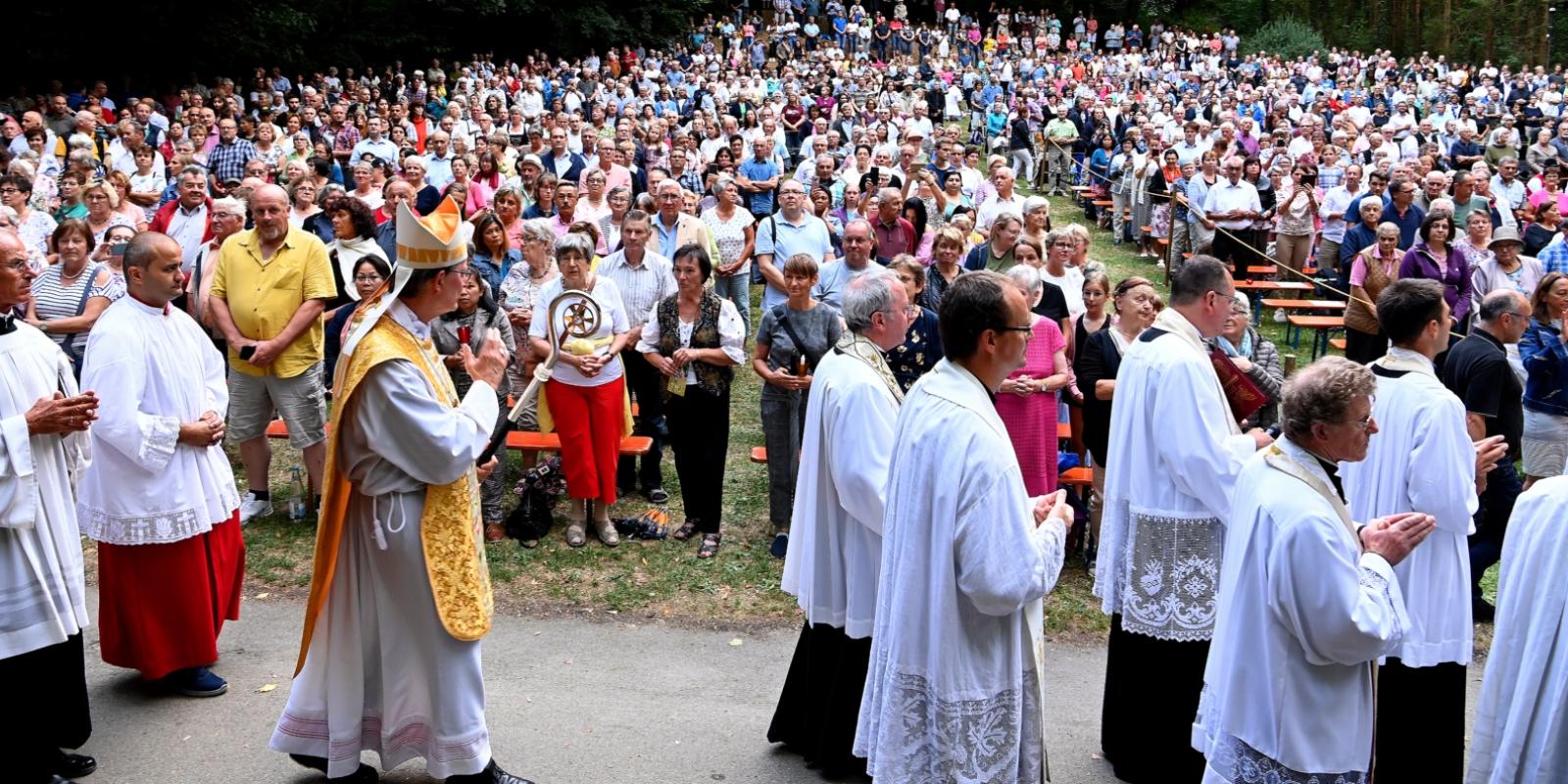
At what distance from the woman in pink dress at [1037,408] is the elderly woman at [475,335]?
9.84ft

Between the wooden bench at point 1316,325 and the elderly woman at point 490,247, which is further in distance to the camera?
the wooden bench at point 1316,325

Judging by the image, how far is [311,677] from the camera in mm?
4758

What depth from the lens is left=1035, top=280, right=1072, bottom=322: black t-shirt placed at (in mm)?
8375

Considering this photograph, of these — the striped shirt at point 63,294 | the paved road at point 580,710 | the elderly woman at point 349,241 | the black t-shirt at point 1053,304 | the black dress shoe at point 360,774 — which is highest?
the elderly woman at point 349,241

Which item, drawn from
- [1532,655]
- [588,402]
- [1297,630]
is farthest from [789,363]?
[1532,655]

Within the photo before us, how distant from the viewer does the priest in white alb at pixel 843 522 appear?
466 cm

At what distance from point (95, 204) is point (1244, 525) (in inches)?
387

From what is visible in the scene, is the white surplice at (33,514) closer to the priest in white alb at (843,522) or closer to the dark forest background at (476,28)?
the priest in white alb at (843,522)

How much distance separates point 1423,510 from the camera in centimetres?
468

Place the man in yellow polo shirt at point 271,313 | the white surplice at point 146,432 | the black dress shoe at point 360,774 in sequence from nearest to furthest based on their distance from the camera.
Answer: the black dress shoe at point 360,774 < the white surplice at point 146,432 < the man in yellow polo shirt at point 271,313

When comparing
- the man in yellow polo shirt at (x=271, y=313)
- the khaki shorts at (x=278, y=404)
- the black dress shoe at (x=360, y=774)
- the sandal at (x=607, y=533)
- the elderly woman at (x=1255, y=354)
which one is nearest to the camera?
the black dress shoe at (x=360, y=774)

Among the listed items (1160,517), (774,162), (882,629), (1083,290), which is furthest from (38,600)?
(774,162)

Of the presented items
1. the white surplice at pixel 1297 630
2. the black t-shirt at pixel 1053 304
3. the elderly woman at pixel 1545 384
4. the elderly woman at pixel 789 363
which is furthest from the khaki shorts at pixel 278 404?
the elderly woman at pixel 1545 384

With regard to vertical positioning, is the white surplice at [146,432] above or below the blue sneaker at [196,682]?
above
